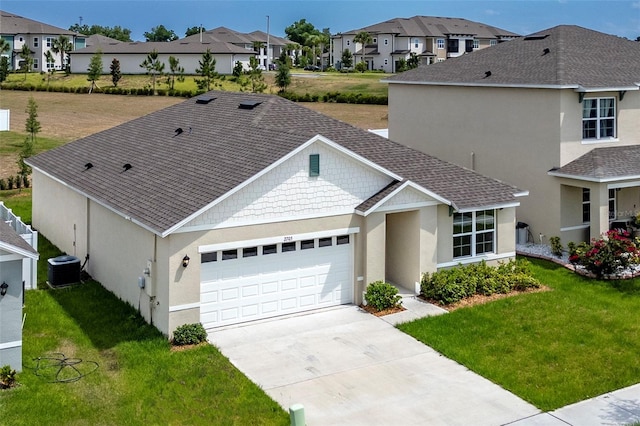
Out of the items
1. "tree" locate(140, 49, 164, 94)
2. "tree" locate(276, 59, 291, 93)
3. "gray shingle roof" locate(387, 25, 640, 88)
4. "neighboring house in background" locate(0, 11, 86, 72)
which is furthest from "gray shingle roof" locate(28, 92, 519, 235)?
"neighboring house in background" locate(0, 11, 86, 72)

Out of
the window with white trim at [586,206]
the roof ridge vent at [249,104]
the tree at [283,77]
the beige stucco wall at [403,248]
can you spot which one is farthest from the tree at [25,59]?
the beige stucco wall at [403,248]

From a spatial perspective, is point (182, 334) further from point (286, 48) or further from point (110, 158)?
point (286, 48)

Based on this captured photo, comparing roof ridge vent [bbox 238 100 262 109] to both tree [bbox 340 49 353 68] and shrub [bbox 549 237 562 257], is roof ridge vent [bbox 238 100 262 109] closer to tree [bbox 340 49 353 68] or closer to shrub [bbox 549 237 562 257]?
shrub [bbox 549 237 562 257]

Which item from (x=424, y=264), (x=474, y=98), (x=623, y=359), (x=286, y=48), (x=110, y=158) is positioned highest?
(x=286, y=48)

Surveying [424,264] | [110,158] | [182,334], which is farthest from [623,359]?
[110,158]

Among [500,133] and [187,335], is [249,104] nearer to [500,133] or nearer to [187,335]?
[500,133]

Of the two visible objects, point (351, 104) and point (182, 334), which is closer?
point (182, 334)
